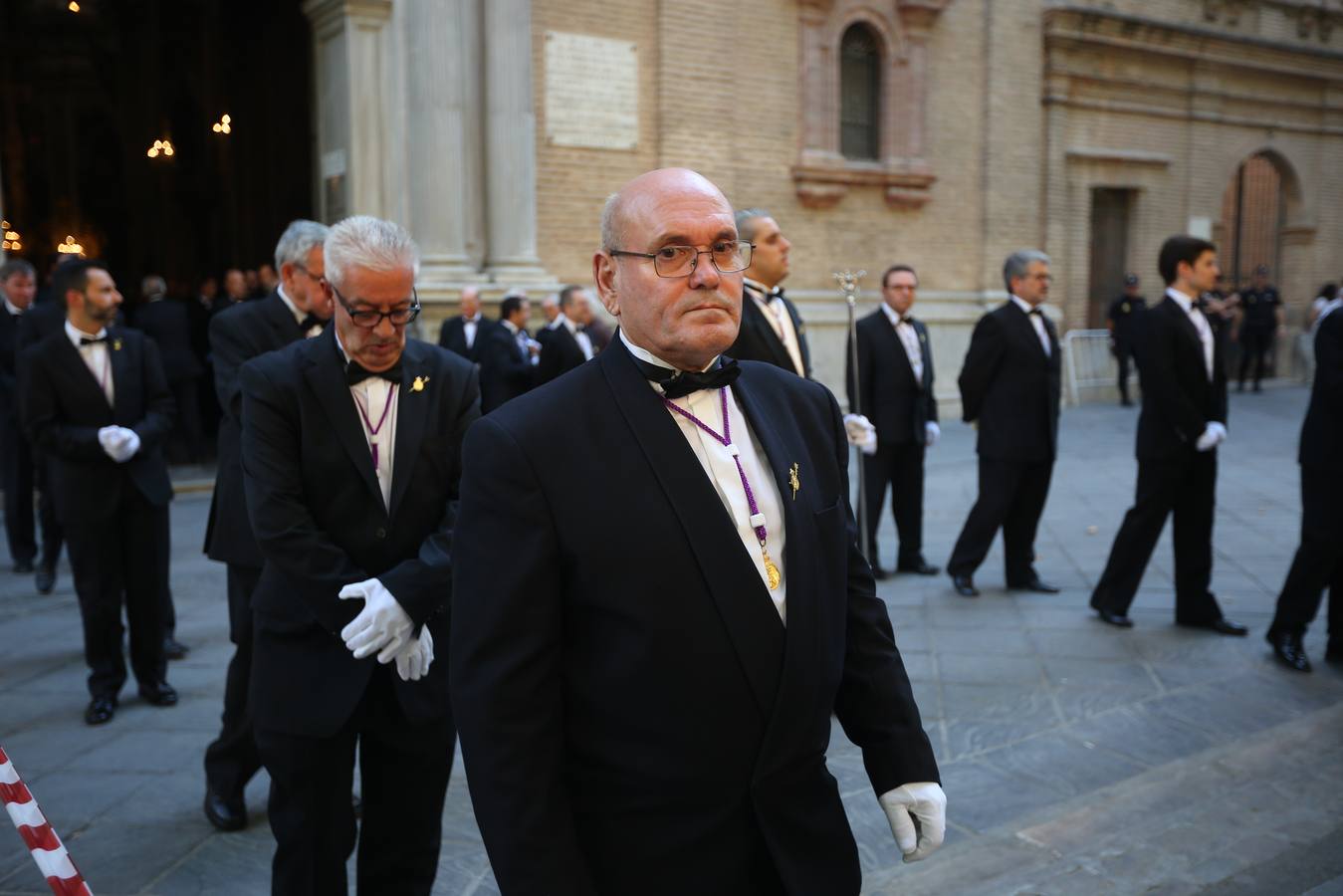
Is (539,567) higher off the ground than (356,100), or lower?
lower

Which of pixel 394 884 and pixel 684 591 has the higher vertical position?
pixel 684 591

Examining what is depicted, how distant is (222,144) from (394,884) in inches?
608

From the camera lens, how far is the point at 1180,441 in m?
6.04

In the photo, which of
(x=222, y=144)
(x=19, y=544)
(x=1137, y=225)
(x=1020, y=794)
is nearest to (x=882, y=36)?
(x=1137, y=225)

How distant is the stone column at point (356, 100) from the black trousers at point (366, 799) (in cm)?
921

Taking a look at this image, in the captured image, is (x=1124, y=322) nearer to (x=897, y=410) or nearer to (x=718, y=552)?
(x=897, y=410)

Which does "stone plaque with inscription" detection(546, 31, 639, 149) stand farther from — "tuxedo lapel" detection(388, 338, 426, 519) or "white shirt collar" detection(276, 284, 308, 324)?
"tuxedo lapel" detection(388, 338, 426, 519)

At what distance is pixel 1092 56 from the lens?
17500 millimetres

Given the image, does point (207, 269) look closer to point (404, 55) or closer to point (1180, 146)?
point (404, 55)

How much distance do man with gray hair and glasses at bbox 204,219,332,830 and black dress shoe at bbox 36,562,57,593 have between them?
3991mm

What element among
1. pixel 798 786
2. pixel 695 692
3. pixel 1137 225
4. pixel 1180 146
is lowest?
pixel 798 786

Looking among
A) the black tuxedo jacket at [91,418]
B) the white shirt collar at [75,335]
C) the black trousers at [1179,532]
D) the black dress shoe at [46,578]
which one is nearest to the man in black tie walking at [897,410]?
the black trousers at [1179,532]

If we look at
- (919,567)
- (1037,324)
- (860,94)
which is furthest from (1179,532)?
(860,94)

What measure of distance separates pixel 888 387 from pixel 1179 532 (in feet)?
7.17
